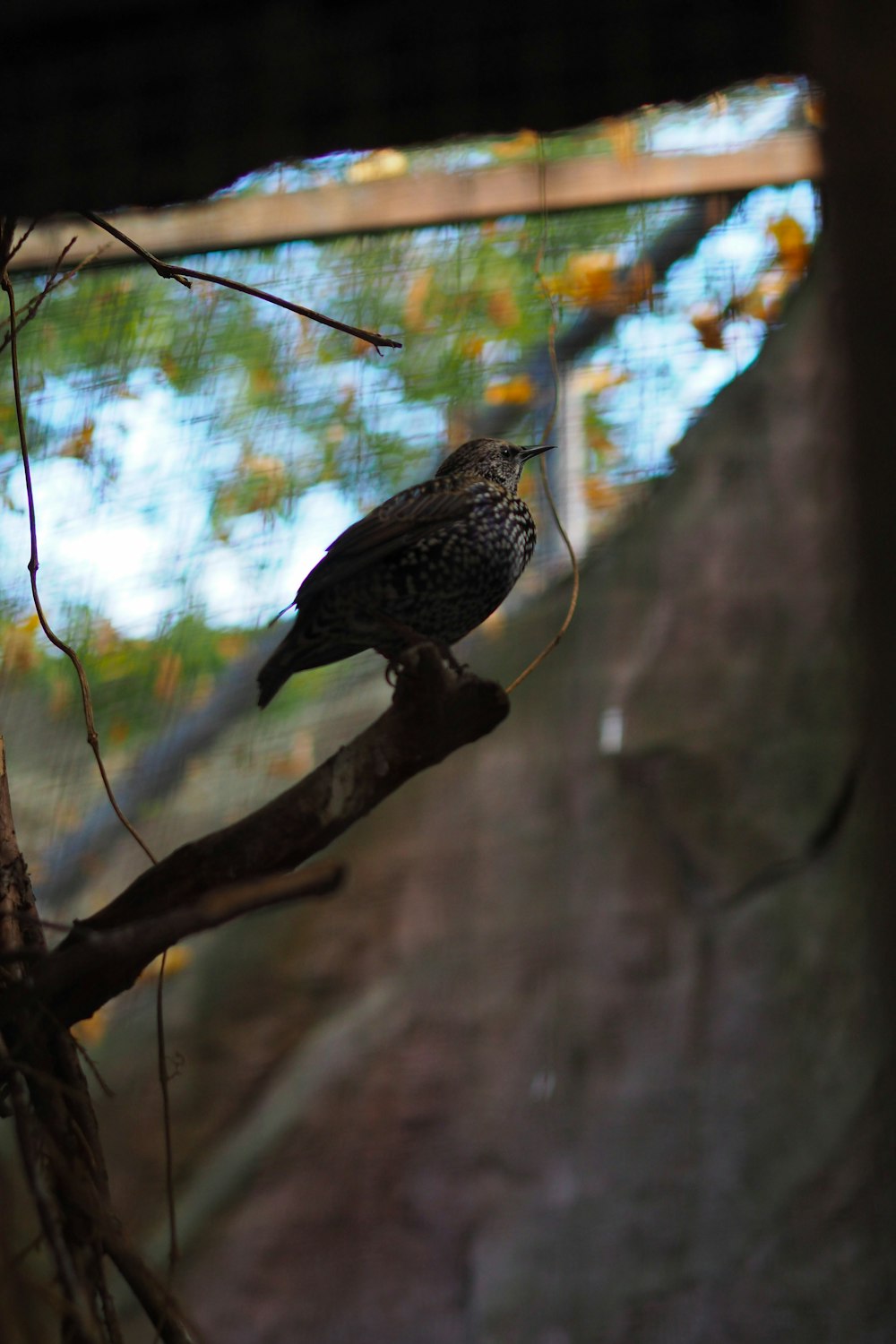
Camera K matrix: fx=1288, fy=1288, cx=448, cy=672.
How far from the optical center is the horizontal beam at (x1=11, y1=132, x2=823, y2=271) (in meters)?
2.83

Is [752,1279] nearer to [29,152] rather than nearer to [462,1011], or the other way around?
[462,1011]

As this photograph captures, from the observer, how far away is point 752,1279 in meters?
4.12

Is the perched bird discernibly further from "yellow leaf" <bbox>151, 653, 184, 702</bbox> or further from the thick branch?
"yellow leaf" <bbox>151, 653, 184, 702</bbox>

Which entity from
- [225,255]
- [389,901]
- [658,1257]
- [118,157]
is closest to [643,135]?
[225,255]

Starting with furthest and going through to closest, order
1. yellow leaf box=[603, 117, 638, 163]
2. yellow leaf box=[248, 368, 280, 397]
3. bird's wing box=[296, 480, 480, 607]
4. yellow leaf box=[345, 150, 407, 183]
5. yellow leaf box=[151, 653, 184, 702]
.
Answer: yellow leaf box=[151, 653, 184, 702]
yellow leaf box=[248, 368, 280, 397]
yellow leaf box=[345, 150, 407, 183]
yellow leaf box=[603, 117, 638, 163]
bird's wing box=[296, 480, 480, 607]

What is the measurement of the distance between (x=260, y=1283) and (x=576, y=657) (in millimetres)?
2556

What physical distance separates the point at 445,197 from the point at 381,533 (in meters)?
1.17

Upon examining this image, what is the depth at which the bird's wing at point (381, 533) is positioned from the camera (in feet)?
6.83

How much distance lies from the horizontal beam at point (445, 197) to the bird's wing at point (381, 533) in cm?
99

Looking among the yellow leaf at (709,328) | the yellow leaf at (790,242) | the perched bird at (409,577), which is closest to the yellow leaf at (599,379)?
the yellow leaf at (709,328)

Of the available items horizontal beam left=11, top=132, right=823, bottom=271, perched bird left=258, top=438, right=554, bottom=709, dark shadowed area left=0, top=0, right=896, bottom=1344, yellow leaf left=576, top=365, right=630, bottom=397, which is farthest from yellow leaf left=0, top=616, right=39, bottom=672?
yellow leaf left=576, top=365, right=630, bottom=397

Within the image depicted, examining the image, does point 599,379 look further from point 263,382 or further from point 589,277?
point 263,382

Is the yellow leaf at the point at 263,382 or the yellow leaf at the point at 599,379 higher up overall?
Result: the yellow leaf at the point at 263,382

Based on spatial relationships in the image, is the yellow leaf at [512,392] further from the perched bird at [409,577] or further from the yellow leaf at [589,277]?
the perched bird at [409,577]
